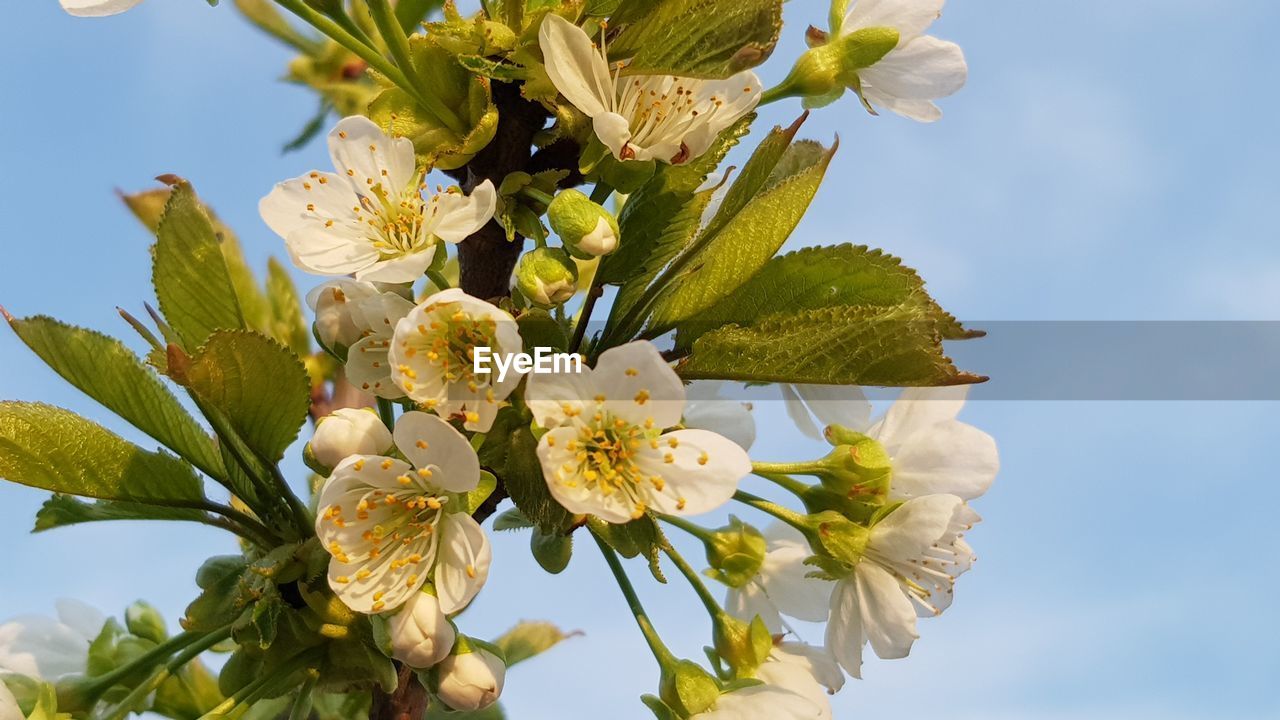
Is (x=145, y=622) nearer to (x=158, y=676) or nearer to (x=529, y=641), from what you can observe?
(x=158, y=676)

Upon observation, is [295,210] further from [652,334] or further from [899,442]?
[899,442]

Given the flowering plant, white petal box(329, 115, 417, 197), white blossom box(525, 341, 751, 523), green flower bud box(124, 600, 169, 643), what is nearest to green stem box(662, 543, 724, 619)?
the flowering plant

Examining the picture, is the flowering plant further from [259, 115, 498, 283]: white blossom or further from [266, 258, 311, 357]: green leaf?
[266, 258, 311, 357]: green leaf

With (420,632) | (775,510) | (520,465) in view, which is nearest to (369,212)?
(520,465)

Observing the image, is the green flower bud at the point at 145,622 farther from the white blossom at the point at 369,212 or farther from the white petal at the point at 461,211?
the white petal at the point at 461,211

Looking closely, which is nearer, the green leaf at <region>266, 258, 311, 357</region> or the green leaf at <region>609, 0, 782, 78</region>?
the green leaf at <region>609, 0, 782, 78</region>

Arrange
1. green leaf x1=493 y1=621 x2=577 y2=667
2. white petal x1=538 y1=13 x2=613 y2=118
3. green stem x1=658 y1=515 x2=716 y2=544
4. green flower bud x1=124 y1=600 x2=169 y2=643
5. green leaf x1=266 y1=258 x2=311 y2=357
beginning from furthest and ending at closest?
green leaf x1=266 y1=258 x2=311 y2=357 → green leaf x1=493 y1=621 x2=577 y2=667 → green flower bud x1=124 y1=600 x2=169 y2=643 → green stem x1=658 y1=515 x2=716 y2=544 → white petal x1=538 y1=13 x2=613 y2=118

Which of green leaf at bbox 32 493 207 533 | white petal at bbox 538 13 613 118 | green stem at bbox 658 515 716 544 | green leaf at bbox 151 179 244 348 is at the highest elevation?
white petal at bbox 538 13 613 118
